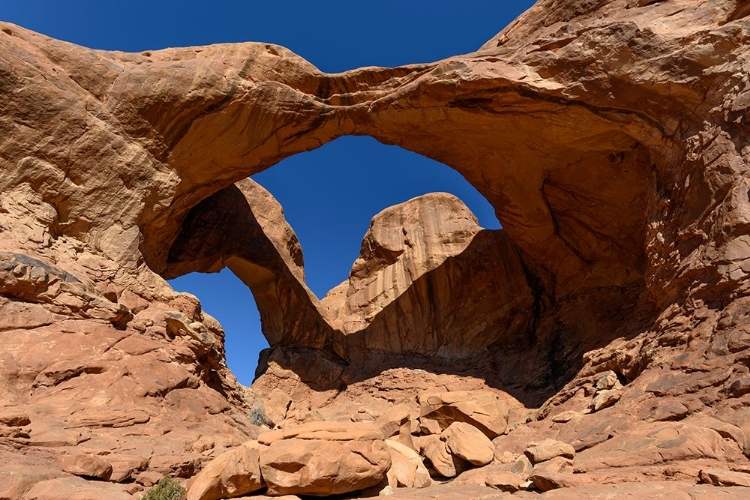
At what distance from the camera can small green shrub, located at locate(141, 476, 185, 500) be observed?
5.84 metres

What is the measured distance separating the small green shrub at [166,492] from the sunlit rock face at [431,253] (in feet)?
2.80

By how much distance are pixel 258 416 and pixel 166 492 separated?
690 centimetres

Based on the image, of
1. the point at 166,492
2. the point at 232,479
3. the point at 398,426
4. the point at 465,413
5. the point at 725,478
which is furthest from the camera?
the point at 398,426

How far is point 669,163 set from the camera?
38.0 ft

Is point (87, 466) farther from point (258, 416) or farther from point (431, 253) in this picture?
point (431, 253)

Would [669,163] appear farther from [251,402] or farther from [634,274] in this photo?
[251,402]

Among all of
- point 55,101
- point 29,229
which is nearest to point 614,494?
point 29,229

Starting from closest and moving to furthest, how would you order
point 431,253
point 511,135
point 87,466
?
point 87,466 < point 511,135 < point 431,253

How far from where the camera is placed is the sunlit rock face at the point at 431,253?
8312 mm

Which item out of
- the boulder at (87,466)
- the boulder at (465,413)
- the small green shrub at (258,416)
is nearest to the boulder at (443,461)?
the boulder at (465,413)

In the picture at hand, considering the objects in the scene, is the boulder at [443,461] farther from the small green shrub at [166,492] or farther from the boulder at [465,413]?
the small green shrub at [166,492]

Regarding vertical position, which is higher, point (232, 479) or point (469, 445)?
point (469, 445)

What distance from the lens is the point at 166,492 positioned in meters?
6.01

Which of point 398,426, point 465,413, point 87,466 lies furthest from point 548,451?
point 87,466
